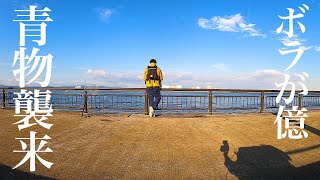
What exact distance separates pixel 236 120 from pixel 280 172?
16.3 ft

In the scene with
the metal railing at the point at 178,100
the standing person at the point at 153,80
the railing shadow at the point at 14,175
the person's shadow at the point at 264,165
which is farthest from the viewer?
the metal railing at the point at 178,100

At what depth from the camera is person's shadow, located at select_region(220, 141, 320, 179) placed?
6.22 m

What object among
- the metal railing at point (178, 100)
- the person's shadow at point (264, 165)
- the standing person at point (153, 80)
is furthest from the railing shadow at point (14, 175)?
the standing person at point (153, 80)

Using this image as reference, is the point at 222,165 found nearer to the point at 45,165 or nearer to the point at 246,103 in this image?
the point at 45,165

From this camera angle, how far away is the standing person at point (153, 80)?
37.2 ft

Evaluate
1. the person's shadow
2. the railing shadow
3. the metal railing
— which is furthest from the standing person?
the railing shadow

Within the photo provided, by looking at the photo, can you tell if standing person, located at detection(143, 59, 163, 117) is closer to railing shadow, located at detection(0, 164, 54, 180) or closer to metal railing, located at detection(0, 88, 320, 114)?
metal railing, located at detection(0, 88, 320, 114)

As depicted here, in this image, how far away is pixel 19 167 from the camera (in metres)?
6.43

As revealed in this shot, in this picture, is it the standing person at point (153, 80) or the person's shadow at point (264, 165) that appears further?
the standing person at point (153, 80)

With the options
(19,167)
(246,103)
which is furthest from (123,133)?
(246,103)

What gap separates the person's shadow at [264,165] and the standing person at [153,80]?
4.35 meters

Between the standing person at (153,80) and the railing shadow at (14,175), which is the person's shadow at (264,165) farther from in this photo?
the standing person at (153,80)

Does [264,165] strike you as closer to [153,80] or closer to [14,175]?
[14,175]

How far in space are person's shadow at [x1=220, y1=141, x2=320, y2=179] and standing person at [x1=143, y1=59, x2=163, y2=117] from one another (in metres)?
4.35
